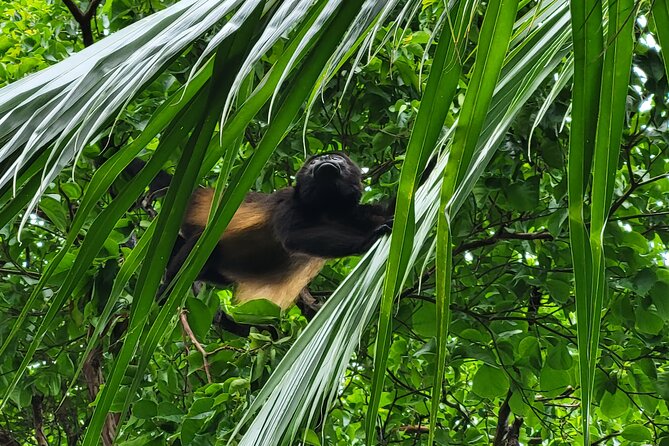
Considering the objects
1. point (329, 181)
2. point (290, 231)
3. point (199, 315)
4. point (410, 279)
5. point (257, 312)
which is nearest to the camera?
point (257, 312)

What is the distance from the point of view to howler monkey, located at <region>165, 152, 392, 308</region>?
531cm

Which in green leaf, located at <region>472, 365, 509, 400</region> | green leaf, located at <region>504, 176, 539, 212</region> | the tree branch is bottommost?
the tree branch

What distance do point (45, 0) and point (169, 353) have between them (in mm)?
2224

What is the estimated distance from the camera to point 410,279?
13.2ft

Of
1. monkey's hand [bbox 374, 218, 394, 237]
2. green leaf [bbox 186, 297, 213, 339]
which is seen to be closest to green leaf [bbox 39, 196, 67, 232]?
green leaf [bbox 186, 297, 213, 339]

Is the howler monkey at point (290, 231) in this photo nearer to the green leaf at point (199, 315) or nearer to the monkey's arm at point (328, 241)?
the monkey's arm at point (328, 241)

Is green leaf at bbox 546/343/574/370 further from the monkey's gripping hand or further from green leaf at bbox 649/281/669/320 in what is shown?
the monkey's gripping hand

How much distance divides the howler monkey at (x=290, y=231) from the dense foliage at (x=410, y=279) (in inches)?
13.9

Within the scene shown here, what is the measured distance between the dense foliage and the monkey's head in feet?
0.55

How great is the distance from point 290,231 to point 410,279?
5.84 feet

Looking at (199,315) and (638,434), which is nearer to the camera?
(199,315)

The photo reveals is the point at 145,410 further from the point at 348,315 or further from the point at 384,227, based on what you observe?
the point at 348,315

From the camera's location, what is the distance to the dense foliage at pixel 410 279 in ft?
11.8

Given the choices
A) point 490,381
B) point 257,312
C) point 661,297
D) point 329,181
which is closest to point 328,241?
point 329,181
